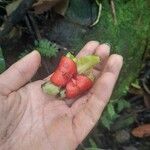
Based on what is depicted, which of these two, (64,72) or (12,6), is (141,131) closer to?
(64,72)

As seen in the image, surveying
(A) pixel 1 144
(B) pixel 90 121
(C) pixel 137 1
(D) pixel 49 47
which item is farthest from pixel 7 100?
(C) pixel 137 1

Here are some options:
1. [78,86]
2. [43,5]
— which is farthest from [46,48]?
[78,86]

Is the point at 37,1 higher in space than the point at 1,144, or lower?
higher

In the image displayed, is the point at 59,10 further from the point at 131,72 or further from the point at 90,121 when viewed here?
the point at 90,121

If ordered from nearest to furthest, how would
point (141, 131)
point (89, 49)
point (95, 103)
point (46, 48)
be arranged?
point (95, 103) → point (89, 49) → point (46, 48) → point (141, 131)

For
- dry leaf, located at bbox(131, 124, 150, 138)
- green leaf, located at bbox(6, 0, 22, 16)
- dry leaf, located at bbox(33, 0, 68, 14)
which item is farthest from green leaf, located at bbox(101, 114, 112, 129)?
green leaf, located at bbox(6, 0, 22, 16)

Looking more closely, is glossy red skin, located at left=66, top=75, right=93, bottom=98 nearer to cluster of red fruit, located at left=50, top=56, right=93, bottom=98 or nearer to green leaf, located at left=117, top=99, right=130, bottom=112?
cluster of red fruit, located at left=50, top=56, right=93, bottom=98
